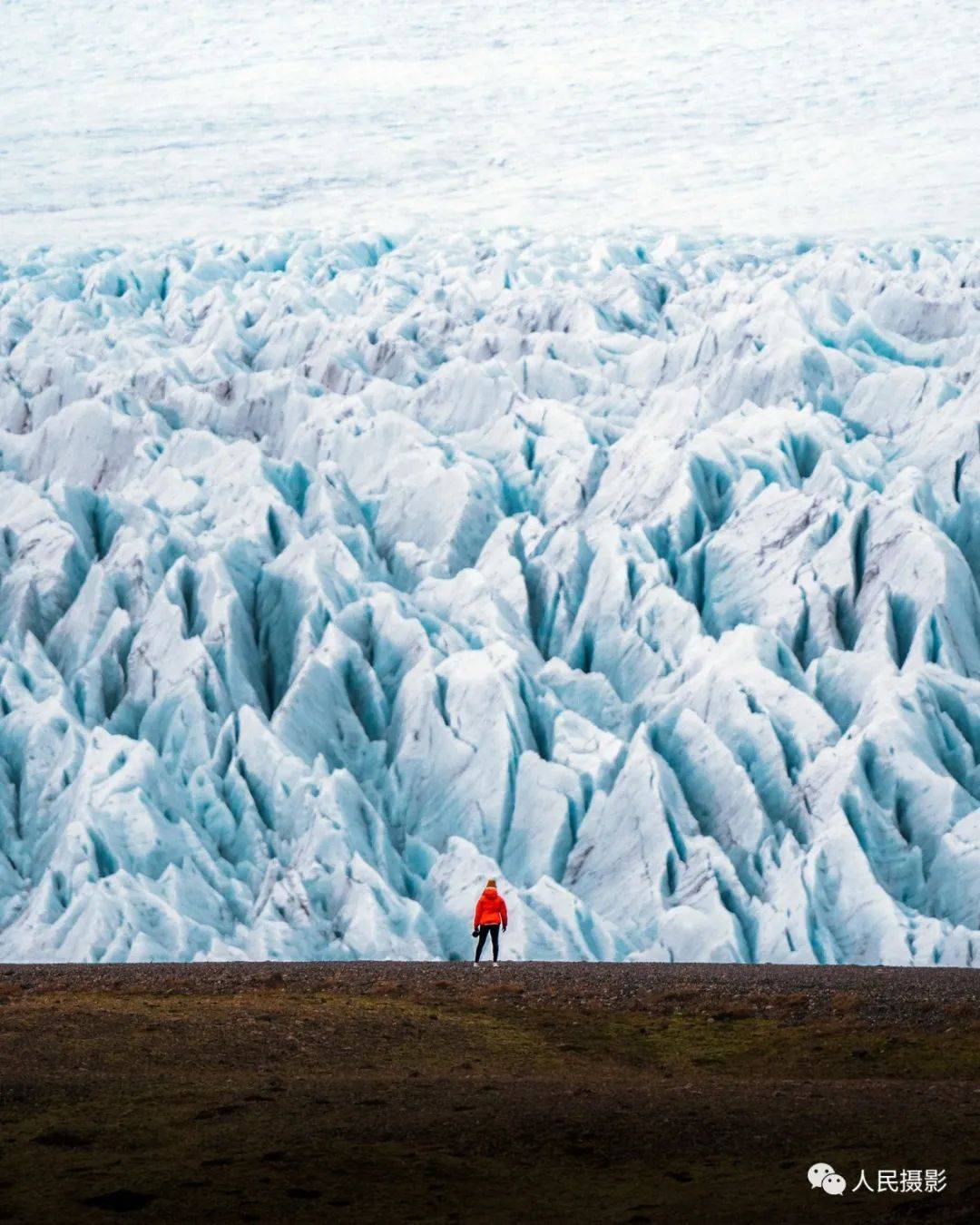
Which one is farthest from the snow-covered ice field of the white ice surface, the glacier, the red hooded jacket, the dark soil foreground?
the dark soil foreground

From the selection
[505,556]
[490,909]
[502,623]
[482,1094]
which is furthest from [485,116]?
[482,1094]

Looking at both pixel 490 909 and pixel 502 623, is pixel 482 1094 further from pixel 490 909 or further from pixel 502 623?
pixel 502 623

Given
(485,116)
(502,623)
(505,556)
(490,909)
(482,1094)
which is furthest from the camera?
(485,116)

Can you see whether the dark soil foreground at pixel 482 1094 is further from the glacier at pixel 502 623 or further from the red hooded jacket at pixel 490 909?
the glacier at pixel 502 623

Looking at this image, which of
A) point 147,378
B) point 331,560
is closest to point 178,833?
point 331,560

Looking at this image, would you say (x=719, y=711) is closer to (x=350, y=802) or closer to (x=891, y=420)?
(x=350, y=802)

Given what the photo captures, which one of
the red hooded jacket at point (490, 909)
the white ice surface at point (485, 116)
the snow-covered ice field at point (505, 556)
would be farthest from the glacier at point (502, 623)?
the white ice surface at point (485, 116)
